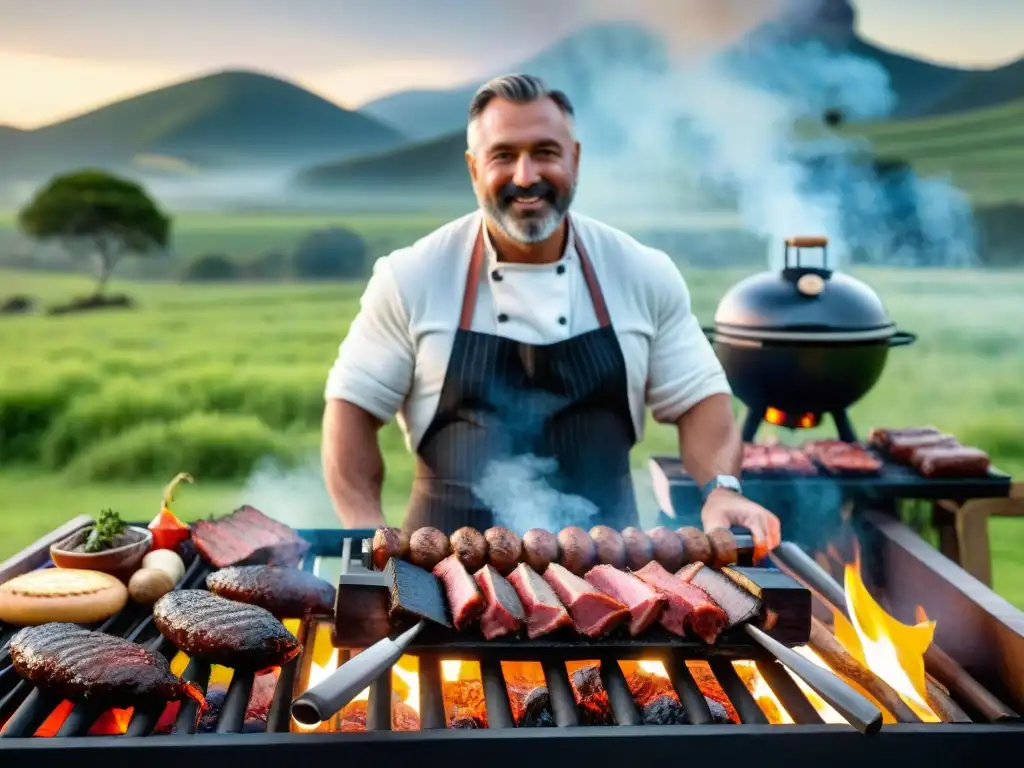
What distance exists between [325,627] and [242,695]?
0.48 meters

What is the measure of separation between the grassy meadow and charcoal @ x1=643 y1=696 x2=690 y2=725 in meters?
7.71

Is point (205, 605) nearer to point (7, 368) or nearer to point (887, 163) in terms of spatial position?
point (7, 368)

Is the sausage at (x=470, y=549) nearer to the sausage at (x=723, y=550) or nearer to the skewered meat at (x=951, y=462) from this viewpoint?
the sausage at (x=723, y=550)

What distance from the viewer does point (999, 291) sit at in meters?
11.7

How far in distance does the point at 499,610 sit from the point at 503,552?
0.38 metres

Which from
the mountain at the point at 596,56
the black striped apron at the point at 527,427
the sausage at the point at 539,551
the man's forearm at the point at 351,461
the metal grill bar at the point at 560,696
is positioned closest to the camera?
the metal grill bar at the point at 560,696

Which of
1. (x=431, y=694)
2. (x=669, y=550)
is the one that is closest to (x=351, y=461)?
(x=669, y=550)

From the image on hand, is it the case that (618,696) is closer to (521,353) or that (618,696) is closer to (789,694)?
(789,694)

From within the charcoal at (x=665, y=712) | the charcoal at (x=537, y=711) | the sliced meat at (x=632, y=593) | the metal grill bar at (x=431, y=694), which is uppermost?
the sliced meat at (x=632, y=593)

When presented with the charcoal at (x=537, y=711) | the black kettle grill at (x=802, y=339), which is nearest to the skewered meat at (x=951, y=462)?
the black kettle grill at (x=802, y=339)

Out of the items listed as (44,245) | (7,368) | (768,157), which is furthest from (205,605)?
(44,245)

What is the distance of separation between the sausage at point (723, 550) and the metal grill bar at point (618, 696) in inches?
22.6

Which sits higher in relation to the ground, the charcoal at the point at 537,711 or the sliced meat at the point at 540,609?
the sliced meat at the point at 540,609

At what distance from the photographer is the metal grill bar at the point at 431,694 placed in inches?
76.3
